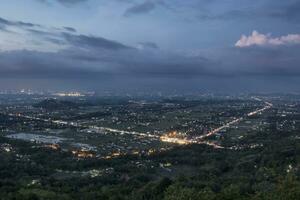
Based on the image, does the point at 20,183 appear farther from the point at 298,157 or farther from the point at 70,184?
the point at 298,157

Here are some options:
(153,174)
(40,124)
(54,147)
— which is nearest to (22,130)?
(40,124)

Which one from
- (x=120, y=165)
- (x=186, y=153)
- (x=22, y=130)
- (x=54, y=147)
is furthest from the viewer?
(x=22, y=130)

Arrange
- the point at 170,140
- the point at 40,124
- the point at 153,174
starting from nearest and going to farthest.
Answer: the point at 153,174, the point at 170,140, the point at 40,124

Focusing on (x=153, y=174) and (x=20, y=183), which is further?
(x=153, y=174)

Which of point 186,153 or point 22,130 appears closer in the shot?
point 186,153

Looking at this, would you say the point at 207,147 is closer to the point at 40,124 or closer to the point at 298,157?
the point at 298,157

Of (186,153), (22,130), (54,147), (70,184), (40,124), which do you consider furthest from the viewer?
(40,124)

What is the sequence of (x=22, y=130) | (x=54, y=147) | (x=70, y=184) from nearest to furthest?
1. (x=70, y=184)
2. (x=54, y=147)
3. (x=22, y=130)

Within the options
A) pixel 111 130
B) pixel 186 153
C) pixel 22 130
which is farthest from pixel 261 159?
pixel 22 130

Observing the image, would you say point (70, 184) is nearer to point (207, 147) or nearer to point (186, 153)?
point (186, 153)
